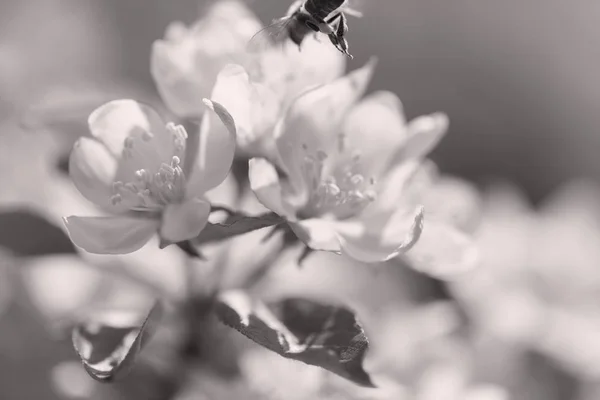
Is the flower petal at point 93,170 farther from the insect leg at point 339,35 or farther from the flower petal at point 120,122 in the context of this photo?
the insect leg at point 339,35

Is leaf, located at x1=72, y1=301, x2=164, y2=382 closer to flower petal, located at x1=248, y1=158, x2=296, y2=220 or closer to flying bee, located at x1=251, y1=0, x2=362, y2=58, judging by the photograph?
flower petal, located at x1=248, y1=158, x2=296, y2=220

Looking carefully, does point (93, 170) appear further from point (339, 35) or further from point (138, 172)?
point (339, 35)

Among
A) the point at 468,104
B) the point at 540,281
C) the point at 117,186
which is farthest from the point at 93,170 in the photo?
the point at 468,104

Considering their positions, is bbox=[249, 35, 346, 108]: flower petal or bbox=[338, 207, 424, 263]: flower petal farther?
bbox=[249, 35, 346, 108]: flower petal

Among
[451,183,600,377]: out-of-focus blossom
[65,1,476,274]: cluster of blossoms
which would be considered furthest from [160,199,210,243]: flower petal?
[451,183,600,377]: out-of-focus blossom

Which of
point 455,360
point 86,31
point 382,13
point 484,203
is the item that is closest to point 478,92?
point 382,13

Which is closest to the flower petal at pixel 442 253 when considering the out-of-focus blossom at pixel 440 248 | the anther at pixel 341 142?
the out-of-focus blossom at pixel 440 248
